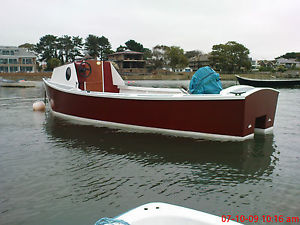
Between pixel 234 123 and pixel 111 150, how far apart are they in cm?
345

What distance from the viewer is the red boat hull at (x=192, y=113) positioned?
750 centimetres

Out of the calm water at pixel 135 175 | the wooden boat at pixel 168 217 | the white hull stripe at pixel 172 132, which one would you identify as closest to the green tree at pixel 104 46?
the white hull stripe at pixel 172 132

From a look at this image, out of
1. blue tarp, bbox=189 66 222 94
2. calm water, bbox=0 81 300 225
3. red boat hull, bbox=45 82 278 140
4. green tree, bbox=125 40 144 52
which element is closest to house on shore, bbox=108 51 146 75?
green tree, bbox=125 40 144 52

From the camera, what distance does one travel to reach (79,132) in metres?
9.32

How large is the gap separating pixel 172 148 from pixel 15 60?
72.3 metres

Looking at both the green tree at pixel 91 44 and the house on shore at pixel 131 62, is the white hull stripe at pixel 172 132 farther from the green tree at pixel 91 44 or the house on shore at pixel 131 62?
the green tree at pixel 91 44

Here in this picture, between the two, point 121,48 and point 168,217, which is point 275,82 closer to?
point 168,217

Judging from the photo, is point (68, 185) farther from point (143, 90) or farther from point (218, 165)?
point (143, 90)

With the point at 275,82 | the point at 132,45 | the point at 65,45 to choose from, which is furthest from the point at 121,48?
the point at 275,82

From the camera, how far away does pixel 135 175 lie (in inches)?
219

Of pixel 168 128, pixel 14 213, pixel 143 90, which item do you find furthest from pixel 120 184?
pixel 143 90

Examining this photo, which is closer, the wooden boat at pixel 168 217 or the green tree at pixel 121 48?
the wooden boat at pixel 168 217

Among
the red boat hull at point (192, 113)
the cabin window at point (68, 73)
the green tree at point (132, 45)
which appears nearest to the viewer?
the red boat hull at point (192, 113)

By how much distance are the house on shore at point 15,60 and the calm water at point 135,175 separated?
68.2 meters
